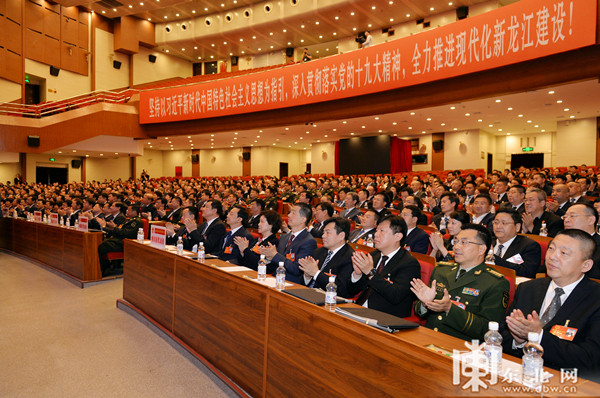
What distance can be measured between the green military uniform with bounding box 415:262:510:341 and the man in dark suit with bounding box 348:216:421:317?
19cm

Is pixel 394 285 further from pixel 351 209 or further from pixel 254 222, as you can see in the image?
pixel 254 222

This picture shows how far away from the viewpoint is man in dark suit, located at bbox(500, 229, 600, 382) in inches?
59.4

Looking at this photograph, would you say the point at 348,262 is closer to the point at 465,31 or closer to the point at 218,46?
the point at 465,31

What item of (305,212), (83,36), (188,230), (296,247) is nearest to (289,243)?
(296,247)

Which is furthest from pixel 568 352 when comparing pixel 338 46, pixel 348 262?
pixel 338 46

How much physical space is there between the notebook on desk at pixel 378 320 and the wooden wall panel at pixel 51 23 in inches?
773

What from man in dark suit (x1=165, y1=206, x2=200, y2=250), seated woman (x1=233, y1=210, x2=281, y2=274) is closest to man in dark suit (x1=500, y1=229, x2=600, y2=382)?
seated woman (x1=233, y1=210, x2=281, y2=274)

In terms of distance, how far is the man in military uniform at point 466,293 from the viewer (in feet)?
6.14

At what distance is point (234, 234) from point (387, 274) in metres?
1.90

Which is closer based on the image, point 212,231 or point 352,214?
point 212,231

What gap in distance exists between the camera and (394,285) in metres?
2.34

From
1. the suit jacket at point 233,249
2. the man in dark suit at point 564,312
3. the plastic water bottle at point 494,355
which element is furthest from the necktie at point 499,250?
the suit jacket at point 233,249

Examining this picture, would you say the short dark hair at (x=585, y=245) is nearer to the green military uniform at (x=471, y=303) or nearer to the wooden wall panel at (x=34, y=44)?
the green military uniform at (x=471, y=303)

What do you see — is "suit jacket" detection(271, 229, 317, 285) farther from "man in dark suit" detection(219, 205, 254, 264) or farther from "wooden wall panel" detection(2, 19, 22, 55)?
"wooden wall panel" detection(2, 19, 22, 55)
